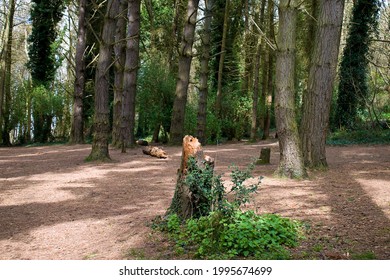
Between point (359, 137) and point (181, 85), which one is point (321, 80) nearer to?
point (181, 85)

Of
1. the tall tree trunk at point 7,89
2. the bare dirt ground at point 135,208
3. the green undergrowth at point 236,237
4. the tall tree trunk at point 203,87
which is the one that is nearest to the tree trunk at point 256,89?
the tall tree trunk at point 203,87

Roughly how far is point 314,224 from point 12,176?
7.52 meters

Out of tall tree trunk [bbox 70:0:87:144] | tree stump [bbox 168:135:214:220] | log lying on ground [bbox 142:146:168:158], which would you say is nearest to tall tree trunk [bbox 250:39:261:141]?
log lying on ground [bbox 142:146:168:158]

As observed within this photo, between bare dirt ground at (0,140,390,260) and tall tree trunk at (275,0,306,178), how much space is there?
57cm

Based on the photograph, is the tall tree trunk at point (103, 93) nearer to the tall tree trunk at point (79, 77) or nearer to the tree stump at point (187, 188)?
the tree stump at point (187, 188)

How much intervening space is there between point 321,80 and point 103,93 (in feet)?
19.6

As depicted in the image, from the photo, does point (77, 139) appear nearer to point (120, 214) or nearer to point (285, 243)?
point (120, 214)

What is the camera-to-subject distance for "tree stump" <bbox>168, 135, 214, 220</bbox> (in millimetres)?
5363

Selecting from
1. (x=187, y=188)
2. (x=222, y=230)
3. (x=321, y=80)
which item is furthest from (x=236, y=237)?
(x=321, y=80)

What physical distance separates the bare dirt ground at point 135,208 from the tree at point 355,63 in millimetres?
10634

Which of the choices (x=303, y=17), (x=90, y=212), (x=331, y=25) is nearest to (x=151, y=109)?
(x=303, y=17)

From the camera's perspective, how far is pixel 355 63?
67.4 ft

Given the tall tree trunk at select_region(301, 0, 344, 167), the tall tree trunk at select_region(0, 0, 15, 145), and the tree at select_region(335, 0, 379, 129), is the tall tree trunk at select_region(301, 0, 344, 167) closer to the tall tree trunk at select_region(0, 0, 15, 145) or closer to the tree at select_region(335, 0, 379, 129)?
the tree at select_region(335, 0, 379, 129)

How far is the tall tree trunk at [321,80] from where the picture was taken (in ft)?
30.4
